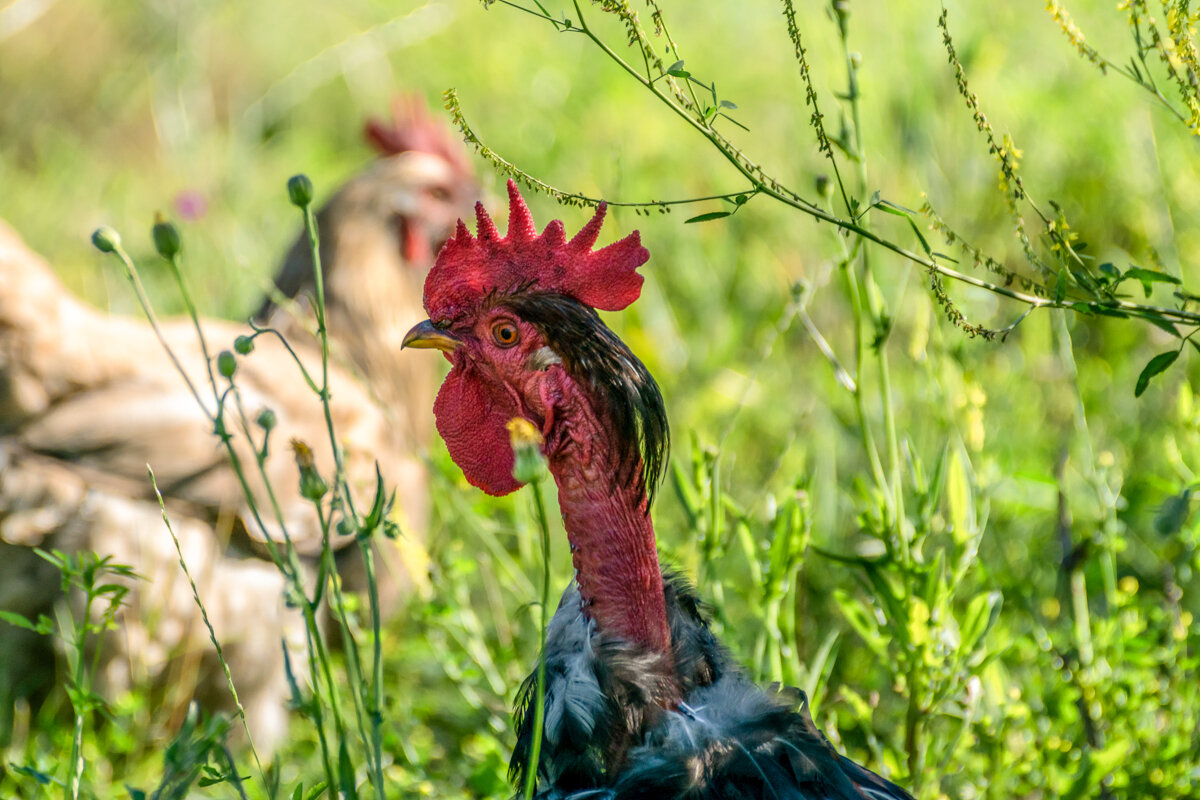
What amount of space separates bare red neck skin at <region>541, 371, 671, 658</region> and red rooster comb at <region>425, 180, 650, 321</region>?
7.2 inches

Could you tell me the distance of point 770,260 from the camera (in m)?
4.55

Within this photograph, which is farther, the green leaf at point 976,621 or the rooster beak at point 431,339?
→ the green leaf at point 976,621

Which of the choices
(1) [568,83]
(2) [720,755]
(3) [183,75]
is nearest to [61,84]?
(3) [183,75]

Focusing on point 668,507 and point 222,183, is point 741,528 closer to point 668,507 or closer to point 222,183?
point 668,507

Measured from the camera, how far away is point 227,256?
3.98 meters

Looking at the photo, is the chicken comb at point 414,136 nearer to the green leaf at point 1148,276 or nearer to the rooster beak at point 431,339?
the rooster beak at point 431,339

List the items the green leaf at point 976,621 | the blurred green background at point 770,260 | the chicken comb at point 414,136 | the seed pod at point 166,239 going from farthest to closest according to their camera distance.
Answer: the chicken comb at point 414,136, the blurred green background at point 770,260, the green leaf at point 976,621, the seed pod at point 166,239

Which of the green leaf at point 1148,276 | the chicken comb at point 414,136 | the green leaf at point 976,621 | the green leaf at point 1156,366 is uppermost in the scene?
the chicken comb at point 414,136

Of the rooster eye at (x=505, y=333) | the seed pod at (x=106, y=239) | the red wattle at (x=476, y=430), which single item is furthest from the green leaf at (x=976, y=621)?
the seed pod at (x=106, y=239)

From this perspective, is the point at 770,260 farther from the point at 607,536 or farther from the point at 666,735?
the point at 666,735

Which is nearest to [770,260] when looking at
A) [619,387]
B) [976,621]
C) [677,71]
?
[976,621]

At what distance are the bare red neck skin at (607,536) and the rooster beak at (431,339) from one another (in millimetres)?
279

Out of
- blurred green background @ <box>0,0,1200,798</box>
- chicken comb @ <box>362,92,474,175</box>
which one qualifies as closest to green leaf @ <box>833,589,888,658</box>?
blurred green background @ <box>0,0,1200,798</box>

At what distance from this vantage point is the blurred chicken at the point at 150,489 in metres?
2.78
